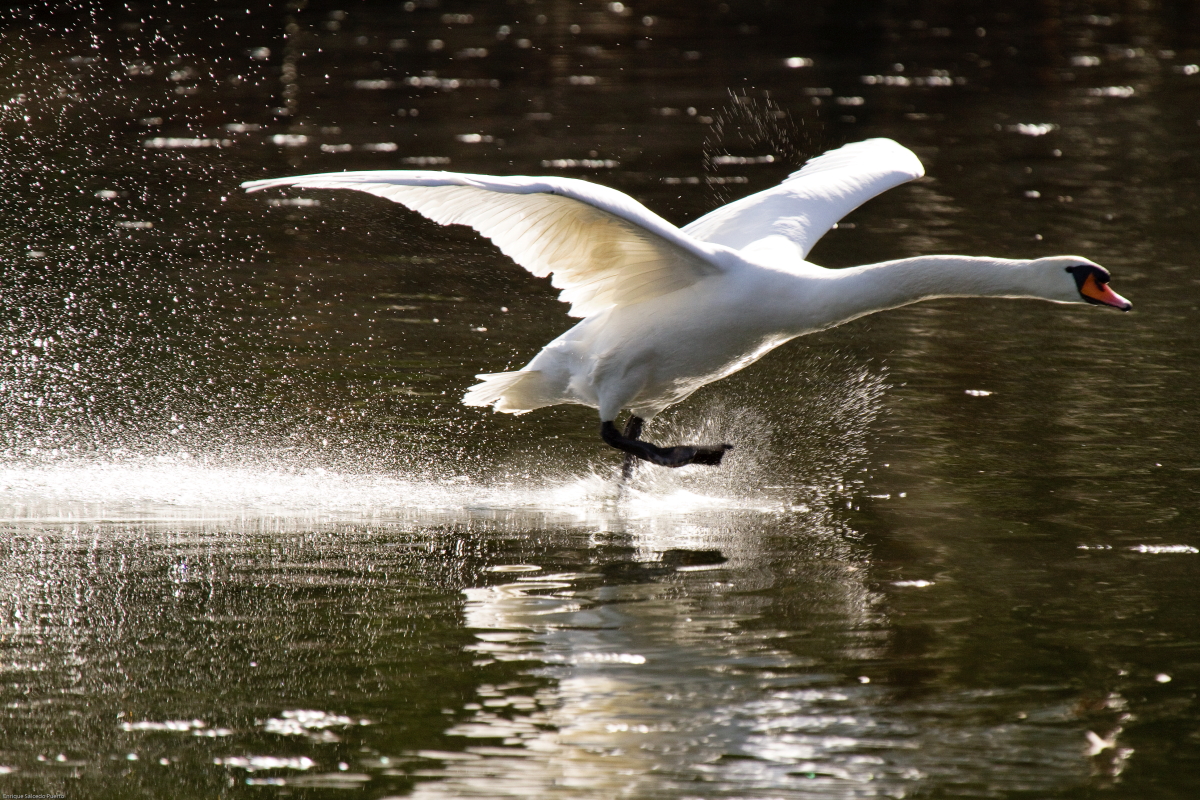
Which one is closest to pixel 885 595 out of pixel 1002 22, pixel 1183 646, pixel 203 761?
pixel 1183 646

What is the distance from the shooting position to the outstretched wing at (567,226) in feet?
21.3

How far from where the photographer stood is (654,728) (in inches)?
203

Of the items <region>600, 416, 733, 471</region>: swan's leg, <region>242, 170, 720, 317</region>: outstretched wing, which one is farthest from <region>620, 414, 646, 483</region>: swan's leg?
<region>242, 170, 720, 317</region>: outstretched wing

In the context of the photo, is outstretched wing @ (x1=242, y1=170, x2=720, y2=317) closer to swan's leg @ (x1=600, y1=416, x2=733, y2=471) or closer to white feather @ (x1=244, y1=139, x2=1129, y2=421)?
white feather @ (x1=244, y1=139, x2=1129, y2=421)

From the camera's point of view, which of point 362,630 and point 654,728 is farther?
point 362,630

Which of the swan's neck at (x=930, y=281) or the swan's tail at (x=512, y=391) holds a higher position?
the swan's neck at (x=930, y=281)

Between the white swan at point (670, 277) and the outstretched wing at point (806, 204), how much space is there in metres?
0.01

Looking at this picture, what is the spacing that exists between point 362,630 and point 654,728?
1545 millimetres

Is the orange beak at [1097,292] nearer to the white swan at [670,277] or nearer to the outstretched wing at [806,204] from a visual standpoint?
the white swan at [670,277]

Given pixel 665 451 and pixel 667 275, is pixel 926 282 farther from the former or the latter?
pixel 665 451

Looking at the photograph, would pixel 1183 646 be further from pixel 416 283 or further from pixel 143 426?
pixel 416 283

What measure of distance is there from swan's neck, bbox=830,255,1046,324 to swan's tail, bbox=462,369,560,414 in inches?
78.0

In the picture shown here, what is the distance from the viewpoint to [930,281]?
7141 millimetres

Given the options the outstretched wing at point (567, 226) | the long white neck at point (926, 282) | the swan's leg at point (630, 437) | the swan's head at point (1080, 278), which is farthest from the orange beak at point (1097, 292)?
the swan's leg at point (630, 437)
